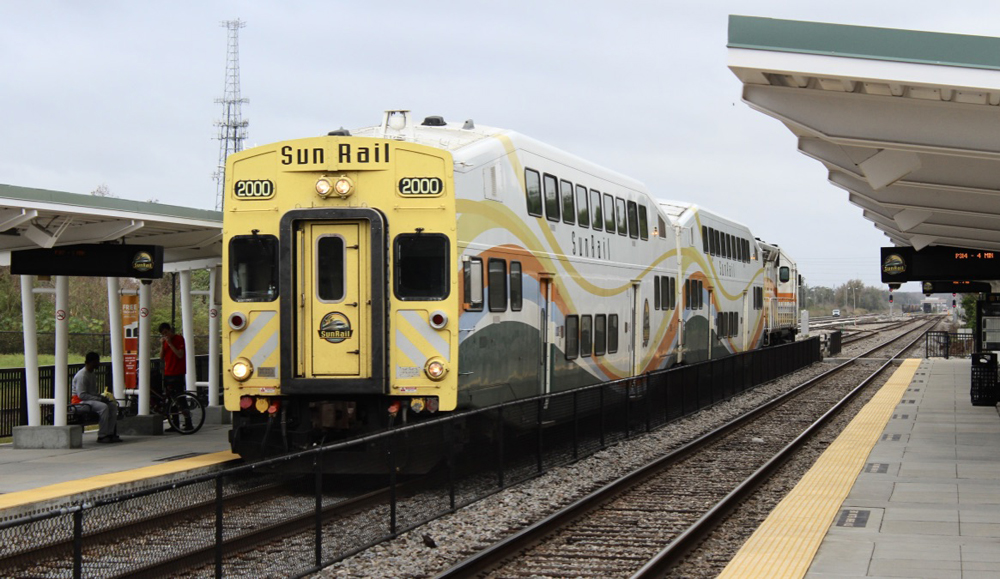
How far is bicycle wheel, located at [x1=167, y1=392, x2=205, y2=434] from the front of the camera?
60.1ft

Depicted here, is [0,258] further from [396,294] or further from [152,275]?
[396,294]

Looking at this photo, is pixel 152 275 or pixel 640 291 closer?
pixel 152 275

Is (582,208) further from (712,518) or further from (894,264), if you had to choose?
(894,264)

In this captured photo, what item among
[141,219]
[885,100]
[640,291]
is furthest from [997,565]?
[640,291]

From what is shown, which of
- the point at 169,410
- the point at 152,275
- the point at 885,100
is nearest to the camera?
the point at 885,100

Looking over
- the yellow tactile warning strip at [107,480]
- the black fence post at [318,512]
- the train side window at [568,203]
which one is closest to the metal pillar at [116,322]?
the yellow tactile warning strip at [107,480]

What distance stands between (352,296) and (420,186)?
1.47 meters

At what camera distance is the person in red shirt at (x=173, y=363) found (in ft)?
60.2

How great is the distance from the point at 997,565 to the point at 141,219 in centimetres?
1085

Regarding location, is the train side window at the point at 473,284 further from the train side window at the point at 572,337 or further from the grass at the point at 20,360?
the grass at the point at 20,360

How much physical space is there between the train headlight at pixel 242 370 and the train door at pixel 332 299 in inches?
24.5

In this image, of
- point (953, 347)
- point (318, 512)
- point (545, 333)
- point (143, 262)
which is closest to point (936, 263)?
point (545, 333)

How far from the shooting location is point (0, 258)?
54.0ft

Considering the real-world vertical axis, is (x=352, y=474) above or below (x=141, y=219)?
below
